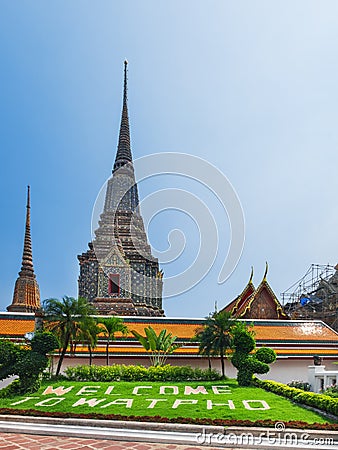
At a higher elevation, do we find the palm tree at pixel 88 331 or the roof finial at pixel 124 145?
the roof finial at pixel 124 145

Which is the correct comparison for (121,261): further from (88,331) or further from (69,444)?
(69,444)

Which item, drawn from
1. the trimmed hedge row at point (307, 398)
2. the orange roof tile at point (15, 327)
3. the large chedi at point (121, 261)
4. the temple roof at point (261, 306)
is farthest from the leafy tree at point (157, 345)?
the large chedi at point (121, 261)

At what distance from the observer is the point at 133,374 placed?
1923cm

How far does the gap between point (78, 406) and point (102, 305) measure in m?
19.3

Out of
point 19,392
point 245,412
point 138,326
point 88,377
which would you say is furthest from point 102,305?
point 245,412

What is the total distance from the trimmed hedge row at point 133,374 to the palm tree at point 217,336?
3.56 ft

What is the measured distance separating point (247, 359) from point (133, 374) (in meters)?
4.95

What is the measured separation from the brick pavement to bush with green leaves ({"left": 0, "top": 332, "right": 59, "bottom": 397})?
20.1ft

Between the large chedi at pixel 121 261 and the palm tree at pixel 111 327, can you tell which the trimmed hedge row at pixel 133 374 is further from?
the large chedi at pixel 121 261

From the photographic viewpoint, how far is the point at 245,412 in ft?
38.3

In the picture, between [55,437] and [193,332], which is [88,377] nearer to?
[193,332]

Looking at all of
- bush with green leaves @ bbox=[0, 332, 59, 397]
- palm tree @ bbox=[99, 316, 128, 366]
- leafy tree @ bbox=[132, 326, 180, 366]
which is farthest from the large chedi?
bush with green leaves @ bbox=[0, 332, 59, 397]

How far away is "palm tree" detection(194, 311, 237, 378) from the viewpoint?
20.3m

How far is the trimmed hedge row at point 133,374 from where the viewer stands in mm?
18844
